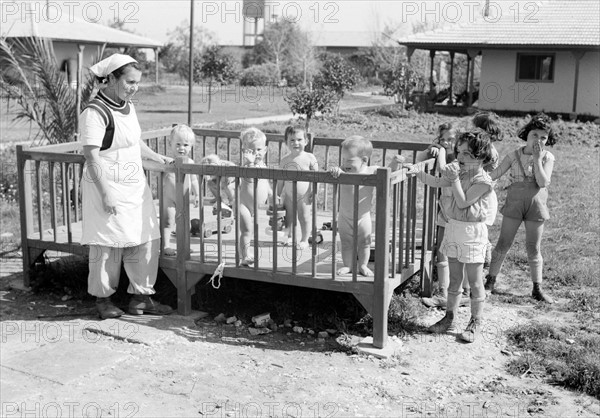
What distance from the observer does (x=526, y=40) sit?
2714 centimetres

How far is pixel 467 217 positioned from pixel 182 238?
2.16 m

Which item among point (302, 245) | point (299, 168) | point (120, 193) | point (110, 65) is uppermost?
point (110, 65)

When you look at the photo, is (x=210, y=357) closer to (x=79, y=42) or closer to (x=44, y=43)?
(x=44, y=43)

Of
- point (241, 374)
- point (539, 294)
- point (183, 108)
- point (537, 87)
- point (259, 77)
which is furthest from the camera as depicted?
point (259, 77)

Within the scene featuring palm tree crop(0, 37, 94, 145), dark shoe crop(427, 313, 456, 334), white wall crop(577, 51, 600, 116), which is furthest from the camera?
white wall crop(577, 51, 600, 116)

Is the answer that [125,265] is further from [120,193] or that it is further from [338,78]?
[338,78]

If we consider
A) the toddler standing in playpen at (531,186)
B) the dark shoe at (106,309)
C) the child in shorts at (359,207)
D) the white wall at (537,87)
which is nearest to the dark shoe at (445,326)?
the child in shorts at (359,207)

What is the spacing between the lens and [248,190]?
621cm

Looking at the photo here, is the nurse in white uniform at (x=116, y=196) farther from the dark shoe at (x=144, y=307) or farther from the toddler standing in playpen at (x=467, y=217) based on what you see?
the toddler standing in playpen at (x=467, y=217)

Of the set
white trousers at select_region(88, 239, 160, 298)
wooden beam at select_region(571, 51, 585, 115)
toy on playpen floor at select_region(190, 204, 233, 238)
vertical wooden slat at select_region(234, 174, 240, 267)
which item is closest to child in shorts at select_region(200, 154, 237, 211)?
toy on playpen floor at select_region(190, 204, 233, 238)

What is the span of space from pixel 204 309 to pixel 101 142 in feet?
5.40

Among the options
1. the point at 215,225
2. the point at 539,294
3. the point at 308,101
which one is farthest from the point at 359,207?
the point at 308,101

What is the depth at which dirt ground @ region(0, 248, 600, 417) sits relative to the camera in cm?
457

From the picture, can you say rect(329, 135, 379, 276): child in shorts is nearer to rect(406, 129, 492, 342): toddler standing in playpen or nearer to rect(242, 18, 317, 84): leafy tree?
rect(406, 129, 492, 342): toddler standing in playpen
